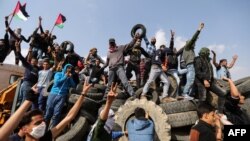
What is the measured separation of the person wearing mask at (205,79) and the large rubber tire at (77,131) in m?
2.92

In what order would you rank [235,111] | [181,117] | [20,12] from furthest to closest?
[20,12] → [235,111] → [181,117]

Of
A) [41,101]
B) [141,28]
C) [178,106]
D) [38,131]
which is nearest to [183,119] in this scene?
[178,106]

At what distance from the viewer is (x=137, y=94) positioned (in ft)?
27.5

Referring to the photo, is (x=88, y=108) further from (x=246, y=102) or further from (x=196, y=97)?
(x=246, y=102)

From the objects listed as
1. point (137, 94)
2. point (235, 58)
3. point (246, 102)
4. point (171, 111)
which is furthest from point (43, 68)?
point (235, 58)

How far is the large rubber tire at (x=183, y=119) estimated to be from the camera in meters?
7.02

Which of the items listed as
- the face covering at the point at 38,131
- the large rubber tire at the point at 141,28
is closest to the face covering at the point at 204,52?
the large rubber tire at the point at 141,28

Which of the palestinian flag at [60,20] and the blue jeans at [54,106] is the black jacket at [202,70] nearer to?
the blue jeans at [54,106]

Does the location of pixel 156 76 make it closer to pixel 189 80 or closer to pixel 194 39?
pixel 189 80

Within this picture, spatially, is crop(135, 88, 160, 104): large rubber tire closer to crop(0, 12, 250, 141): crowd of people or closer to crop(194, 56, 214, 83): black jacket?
crop(0, 12, 250, 141): crowd of people

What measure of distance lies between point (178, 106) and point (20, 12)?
28.9 ft

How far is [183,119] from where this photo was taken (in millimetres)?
7066

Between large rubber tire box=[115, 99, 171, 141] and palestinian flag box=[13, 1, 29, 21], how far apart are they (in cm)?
767

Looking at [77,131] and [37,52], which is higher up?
[37,52]
